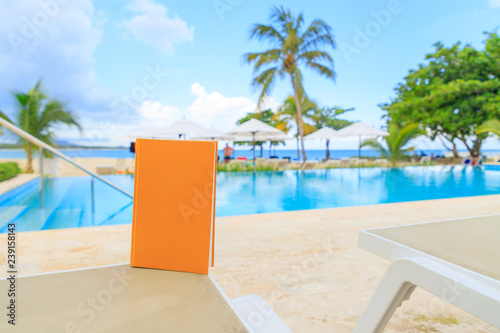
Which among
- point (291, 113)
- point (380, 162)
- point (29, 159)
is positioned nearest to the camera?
point (29, 159)

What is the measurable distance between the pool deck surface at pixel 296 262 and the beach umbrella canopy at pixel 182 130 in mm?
9561

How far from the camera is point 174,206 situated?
4.23 ft

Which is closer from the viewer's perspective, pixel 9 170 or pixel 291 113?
pixel 9 170

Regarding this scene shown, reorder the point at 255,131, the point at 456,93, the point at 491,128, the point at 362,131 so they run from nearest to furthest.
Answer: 1. the point at 491,128
2. the point at 255,131
3. the point at 456,93
4. the point at 362,131

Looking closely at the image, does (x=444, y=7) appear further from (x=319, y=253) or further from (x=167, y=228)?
(x=167, y=228)

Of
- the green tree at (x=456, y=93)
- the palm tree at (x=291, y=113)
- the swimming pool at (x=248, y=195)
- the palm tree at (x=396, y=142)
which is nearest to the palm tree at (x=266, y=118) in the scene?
the palm tree at (x=291, y=113)

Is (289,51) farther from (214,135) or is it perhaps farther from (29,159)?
(29,159)

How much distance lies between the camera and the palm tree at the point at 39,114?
8453 mm

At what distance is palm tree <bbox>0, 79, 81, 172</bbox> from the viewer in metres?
8.45

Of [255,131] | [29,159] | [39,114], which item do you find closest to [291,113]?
[255,131]

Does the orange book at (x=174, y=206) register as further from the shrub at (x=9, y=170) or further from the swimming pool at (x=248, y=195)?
the shrub at (x=9, y=170)

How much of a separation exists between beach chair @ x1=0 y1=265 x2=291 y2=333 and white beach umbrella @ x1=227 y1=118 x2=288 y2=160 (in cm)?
1452

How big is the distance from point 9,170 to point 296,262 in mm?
4336

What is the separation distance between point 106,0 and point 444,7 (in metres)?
33.4
